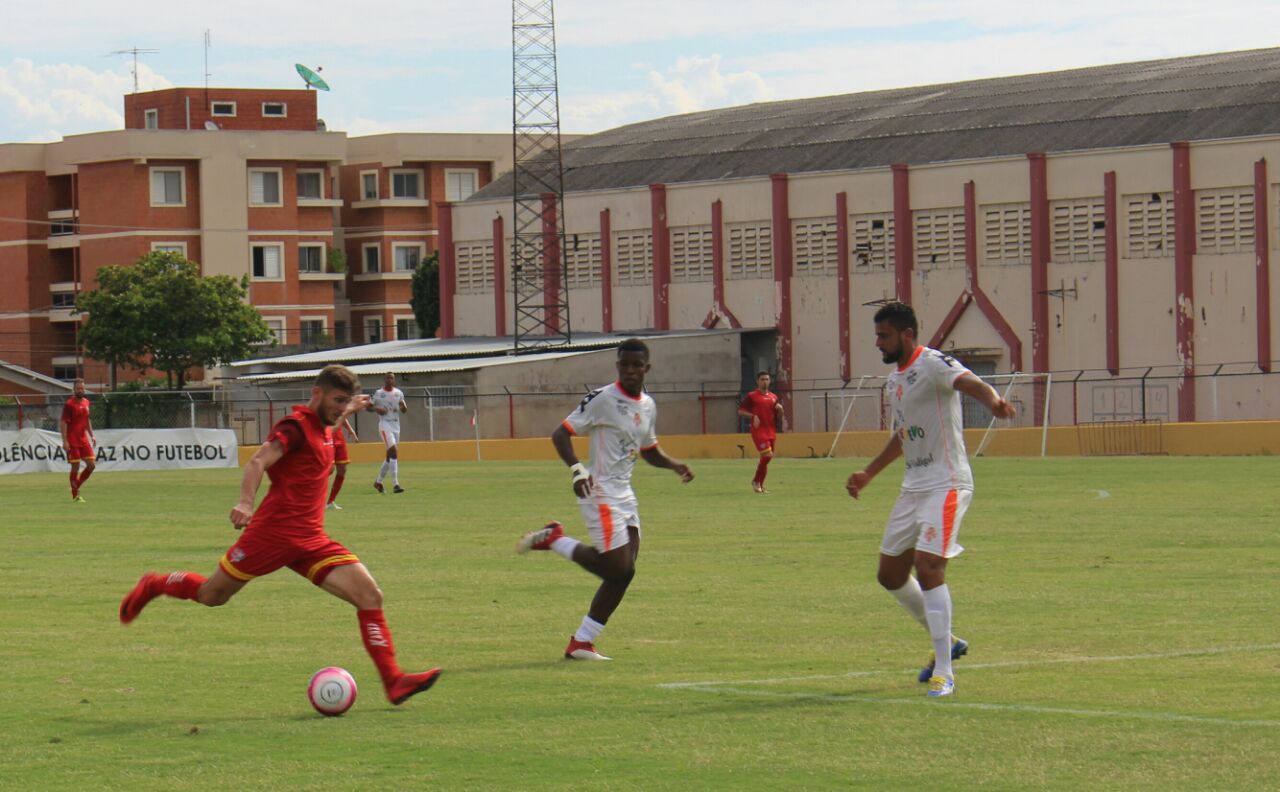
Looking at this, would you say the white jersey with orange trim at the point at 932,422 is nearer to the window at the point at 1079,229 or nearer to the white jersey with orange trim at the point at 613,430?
the white jersey with orange trim at the point at 613,430

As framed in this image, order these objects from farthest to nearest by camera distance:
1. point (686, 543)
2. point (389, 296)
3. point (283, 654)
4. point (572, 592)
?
point (389, 296), point (686, 543), point (572, 592), point (283, 654)

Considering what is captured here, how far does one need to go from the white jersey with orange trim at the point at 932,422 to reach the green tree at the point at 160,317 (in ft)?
262

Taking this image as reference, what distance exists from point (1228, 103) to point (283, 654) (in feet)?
187

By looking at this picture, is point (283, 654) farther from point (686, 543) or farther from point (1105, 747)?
point (686, 543)

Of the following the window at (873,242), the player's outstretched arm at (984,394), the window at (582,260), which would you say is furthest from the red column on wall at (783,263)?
the player's outstretched arm at (984,394)

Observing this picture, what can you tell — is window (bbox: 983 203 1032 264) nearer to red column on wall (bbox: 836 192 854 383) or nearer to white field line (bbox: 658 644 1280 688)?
red column on wall (bbox: 836 192 854 383)

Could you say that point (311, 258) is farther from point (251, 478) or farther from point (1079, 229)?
point (251, 478)

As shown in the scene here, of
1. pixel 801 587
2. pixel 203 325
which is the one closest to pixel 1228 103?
pixel 203 325

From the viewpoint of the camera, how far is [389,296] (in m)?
115

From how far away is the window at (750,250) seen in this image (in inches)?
2904

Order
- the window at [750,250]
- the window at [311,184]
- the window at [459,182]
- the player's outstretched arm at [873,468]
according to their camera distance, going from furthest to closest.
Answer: the window at [459,182]
the window at [311,184]
the window at [750,250]
the player's outstretched arm at [873,468]

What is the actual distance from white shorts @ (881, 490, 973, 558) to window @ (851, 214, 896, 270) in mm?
58408

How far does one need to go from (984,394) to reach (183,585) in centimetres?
462

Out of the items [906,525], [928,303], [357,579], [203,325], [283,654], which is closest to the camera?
[357,579]
